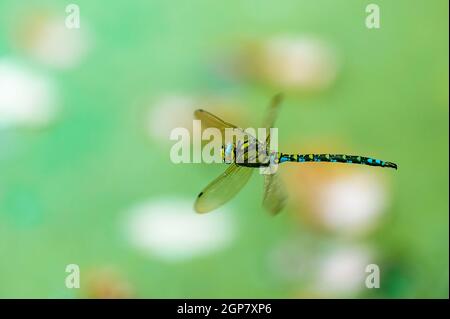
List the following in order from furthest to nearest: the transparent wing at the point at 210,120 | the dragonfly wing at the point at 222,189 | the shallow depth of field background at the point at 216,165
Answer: the shallow depth of field background at the point at 216,165 < the transparent wing at the point at 210,120 < the dragonfly wing at the point at 222,189

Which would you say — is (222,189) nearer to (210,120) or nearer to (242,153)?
(242,153)

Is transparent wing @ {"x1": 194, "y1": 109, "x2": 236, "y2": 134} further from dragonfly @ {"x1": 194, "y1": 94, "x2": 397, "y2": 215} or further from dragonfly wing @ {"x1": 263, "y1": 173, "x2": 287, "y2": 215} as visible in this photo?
dragonfly wing @ {"x1": 263, "y1": 173, "x2": 287, "y2": 215}

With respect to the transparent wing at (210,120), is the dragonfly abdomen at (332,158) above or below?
below

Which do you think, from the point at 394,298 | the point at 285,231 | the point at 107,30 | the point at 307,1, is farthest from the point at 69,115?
the point at 394,298

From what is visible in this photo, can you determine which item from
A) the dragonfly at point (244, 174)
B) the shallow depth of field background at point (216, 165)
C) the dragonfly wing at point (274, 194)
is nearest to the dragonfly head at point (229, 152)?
the dragonfly at point (244, 174)

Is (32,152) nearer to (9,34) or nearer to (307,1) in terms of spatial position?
(9,34)

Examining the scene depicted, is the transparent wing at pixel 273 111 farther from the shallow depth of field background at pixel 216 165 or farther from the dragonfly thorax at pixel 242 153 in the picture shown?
the shallow depth of field background at pixel 216 165
